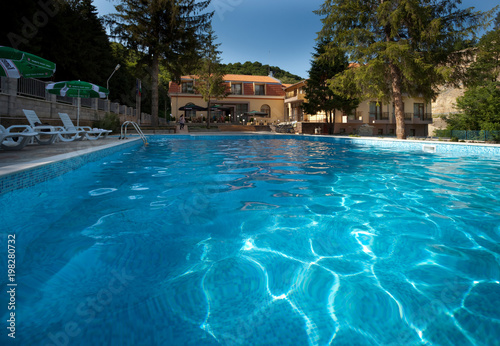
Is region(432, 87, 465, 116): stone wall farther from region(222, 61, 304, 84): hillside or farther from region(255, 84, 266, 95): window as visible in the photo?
region(222, 61, 304, 84): hillside

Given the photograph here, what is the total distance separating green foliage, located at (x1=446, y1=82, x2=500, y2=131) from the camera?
640 inches

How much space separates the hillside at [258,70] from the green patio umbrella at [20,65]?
4699cm

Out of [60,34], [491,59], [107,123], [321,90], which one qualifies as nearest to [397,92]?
[491,59]

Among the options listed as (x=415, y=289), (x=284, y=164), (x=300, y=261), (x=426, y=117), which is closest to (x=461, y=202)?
(x=415, y=289)

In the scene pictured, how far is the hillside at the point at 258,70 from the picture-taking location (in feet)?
185

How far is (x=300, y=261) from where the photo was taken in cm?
251

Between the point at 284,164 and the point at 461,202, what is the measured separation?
4323mm

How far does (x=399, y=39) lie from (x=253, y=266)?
53.4 ft

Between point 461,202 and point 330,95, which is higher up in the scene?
point 330,95

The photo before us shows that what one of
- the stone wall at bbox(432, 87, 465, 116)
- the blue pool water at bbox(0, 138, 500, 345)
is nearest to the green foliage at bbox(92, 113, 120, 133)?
the blue pool water at bbox(0, 138, 500, 345)

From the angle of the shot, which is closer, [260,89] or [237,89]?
[237,89]

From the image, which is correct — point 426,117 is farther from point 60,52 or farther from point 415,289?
point 415,289

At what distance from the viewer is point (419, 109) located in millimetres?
35188

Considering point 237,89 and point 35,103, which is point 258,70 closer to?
point 237,89
